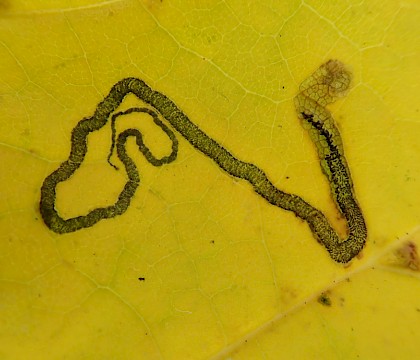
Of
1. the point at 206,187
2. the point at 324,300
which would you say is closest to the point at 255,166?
the point at 206,187

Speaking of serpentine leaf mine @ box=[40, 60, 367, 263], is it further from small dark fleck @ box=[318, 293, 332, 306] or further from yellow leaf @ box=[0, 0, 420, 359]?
small dark fleck @ box=[318, 293, 332, 306]

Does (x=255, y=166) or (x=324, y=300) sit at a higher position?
(x=255, y=166)

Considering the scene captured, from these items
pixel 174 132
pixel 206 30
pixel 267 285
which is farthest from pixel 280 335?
pixel 206 30

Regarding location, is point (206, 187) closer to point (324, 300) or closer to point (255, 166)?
point (255, 166)

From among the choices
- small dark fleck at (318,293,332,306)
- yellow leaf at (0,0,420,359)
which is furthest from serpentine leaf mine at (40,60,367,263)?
small dark fleck at (318,293,332,306)

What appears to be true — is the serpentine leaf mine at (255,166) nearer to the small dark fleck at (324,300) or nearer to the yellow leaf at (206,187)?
the yellow leaf at (206,187)
